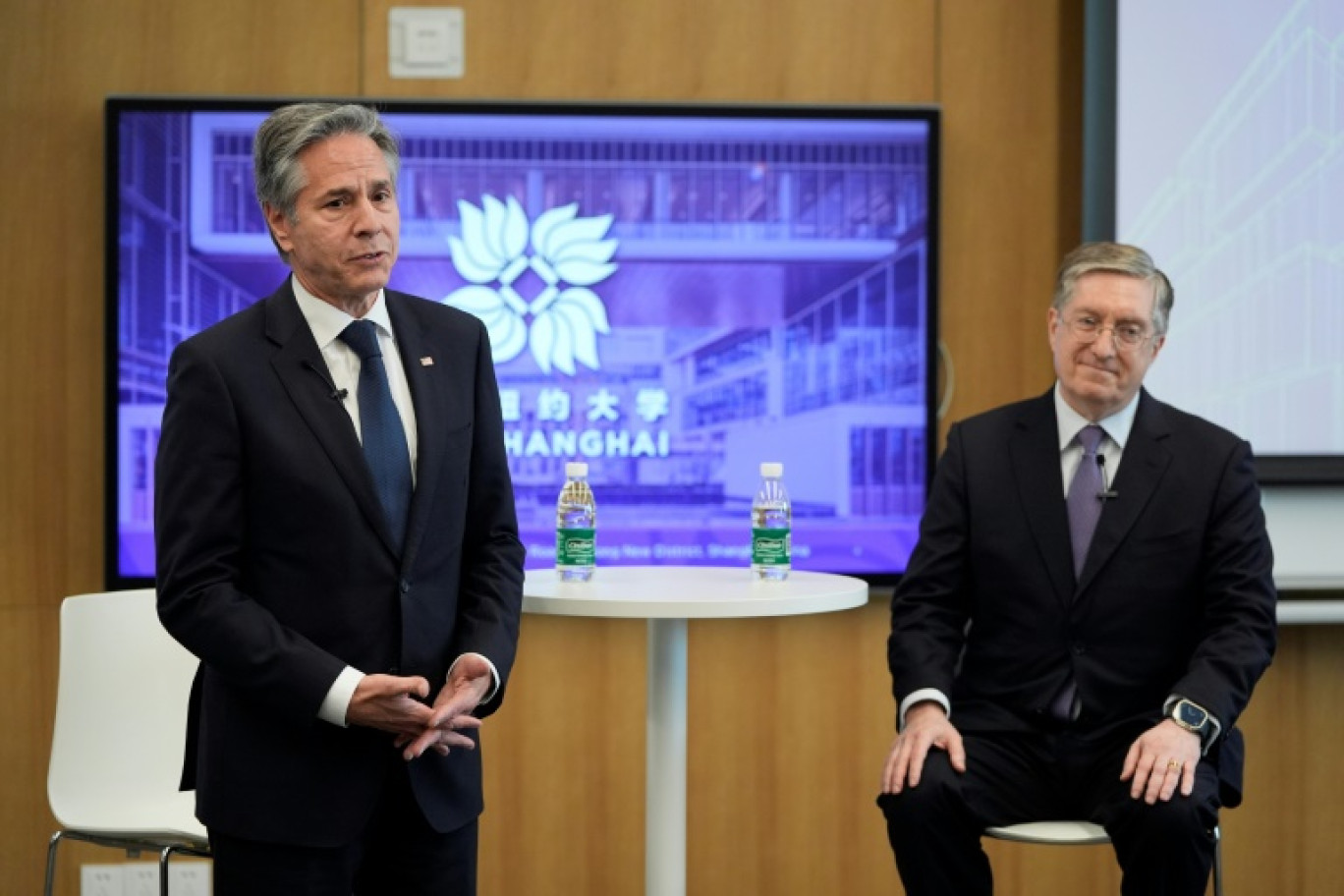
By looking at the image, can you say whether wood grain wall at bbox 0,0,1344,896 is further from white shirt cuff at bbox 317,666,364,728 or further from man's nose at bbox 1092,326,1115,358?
white shirt cuff at bbox 317,666,364,728

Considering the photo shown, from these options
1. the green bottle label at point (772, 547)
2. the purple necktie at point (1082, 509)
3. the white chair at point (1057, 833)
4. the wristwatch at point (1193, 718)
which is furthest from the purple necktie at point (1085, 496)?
the green bottle label at point (772, 547)

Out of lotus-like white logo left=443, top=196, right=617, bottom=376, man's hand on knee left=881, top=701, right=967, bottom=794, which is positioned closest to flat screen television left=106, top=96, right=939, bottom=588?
lotus-like white logo left=443, top=196, right=617, bottom=376

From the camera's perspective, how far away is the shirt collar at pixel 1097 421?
280 cm

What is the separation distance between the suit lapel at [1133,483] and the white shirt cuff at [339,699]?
141 cm

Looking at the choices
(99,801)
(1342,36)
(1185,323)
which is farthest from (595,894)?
(1342,36)

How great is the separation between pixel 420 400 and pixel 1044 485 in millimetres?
1300

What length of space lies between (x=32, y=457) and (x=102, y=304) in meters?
0.44

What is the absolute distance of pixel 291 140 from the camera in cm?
197

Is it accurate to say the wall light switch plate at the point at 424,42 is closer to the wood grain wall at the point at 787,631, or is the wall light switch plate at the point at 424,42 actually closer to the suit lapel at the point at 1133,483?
the wood grain wall at the point at 787,631

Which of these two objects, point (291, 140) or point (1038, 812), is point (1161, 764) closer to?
point (1038, 812)

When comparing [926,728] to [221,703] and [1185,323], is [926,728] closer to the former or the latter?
[221,703]

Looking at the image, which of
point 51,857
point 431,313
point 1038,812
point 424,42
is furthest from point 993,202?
point 51,857

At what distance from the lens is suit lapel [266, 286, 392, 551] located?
6.22 feet

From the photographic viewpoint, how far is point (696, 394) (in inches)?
155
